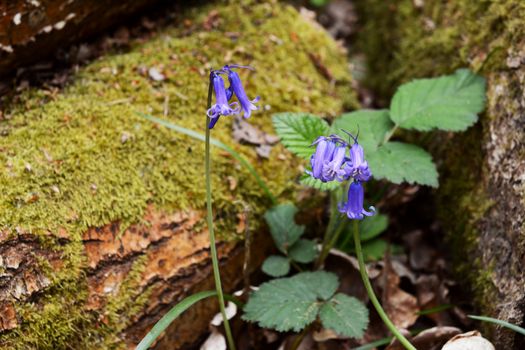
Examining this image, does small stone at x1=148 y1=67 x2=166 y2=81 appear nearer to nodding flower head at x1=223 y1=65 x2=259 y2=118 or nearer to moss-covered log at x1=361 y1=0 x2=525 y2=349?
nodding flower head at x1=223 y1=65 x2=259 y2=118

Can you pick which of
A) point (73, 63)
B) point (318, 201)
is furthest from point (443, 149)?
point (73, 63)

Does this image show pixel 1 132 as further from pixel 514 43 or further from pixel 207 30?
pixel 514 43

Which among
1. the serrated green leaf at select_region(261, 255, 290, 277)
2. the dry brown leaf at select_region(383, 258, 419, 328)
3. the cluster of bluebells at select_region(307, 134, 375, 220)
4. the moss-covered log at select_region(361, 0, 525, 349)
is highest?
the cluster of bluebells at select_region(307, 134, 375, 220)

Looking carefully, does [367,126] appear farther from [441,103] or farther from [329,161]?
[329,161]

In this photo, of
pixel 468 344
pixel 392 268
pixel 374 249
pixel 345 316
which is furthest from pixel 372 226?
pixel 468 344

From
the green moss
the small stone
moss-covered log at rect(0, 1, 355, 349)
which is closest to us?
moss-covered log at rect(0, 1, 355, 349)

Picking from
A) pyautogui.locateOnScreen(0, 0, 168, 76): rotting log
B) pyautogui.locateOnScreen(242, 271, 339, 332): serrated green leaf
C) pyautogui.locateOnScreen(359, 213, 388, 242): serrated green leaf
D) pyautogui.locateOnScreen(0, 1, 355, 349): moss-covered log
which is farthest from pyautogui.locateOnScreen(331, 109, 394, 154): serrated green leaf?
pyautogui.locateOnScreen(0, 0, 168, 76): rotting log

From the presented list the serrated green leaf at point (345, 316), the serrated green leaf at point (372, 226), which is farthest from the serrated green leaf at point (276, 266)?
the serrated green leaf at point (372, 226)

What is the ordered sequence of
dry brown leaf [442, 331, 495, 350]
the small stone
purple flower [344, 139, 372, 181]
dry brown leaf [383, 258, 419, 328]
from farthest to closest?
the small stone
dry brown leaf [383, 258, 419, 328]
dry brown leaf [442, 331, 495, 350]
purple flower [344, 139, 372, 181]
